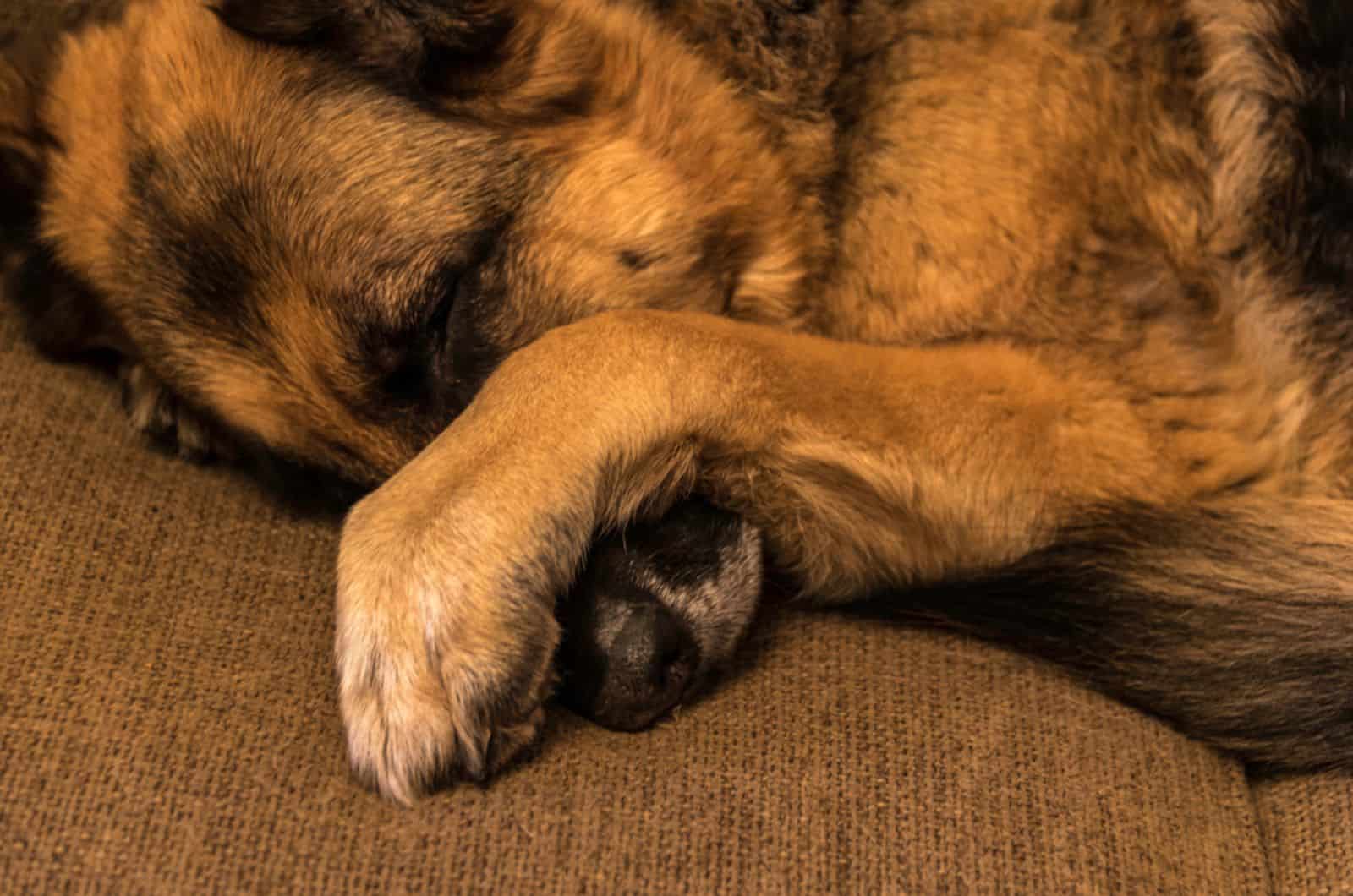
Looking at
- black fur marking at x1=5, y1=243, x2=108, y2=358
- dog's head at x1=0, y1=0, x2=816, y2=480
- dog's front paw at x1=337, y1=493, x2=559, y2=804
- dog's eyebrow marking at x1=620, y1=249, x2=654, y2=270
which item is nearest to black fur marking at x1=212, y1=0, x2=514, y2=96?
dog's head at x1=0, y1=0, x2=816, y2=480

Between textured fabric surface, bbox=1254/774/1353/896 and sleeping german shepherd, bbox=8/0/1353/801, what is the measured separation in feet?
0.12

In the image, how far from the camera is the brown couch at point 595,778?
3.82ft

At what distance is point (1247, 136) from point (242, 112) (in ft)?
4.04

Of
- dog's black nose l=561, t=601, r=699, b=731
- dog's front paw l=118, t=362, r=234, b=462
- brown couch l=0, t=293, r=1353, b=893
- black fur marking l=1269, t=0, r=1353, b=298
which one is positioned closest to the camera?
brown couch l=0, t=293, r=1353, b=893

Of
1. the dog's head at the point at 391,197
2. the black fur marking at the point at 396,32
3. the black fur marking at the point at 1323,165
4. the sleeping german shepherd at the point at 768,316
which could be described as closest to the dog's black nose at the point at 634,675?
the sleeping german shepherd at the point at 768,316

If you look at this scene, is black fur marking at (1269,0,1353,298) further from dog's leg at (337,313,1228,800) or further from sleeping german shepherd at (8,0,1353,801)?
dog's leg at (337,313,1228,800)

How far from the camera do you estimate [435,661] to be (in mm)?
1241

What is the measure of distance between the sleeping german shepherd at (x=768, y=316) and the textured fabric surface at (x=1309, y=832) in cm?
4

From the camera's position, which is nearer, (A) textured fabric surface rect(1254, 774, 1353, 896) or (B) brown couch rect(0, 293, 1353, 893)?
(B) brown couch rect(0, 293, 1353, 893)

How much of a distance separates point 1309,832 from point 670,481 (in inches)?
32.3

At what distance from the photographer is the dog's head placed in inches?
57.5

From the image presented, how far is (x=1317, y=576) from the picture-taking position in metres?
1.35

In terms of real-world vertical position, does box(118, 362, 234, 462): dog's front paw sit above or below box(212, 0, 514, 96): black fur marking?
below

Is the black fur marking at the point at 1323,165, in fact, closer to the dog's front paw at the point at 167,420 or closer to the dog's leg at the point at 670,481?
the dog's leg at the point at 670,481
